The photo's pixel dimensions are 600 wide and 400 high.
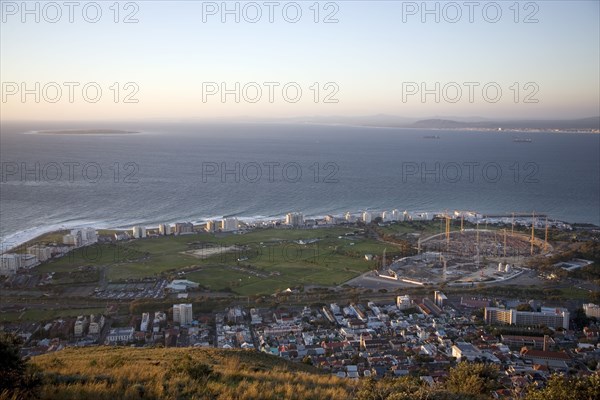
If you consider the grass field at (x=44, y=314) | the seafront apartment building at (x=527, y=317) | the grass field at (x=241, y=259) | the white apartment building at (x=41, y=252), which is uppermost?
the white apartment building at (x=41, y=252)

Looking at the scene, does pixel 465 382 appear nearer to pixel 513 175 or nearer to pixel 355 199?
pixel 355 199

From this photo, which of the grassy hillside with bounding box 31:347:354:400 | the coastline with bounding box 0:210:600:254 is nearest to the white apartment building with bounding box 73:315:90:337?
the grassy hillside with bounding box 31:347:354:400

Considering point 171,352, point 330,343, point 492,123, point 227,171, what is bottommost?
point 330,343

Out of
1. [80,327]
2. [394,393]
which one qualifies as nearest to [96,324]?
[80,327]

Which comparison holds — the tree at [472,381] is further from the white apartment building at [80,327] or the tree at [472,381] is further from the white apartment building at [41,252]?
the white apartment building at [41,252]

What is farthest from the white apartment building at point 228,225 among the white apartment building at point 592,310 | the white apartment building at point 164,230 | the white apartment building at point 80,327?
the white apartment building at point 592,310

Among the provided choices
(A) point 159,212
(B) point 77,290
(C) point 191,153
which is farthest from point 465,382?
(C) point 191,153
